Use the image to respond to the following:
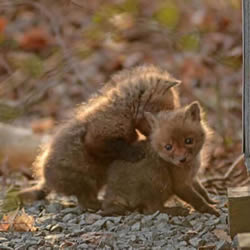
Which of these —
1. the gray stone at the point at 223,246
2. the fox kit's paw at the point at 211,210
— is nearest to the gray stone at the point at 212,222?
the fox kit's paw at the point at 211,210

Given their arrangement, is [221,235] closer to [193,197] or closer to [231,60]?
[193,197]

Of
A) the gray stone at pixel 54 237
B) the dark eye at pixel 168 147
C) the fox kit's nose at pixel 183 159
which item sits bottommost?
the gray stone at pixel 54 237

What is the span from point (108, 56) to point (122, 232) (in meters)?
6.81

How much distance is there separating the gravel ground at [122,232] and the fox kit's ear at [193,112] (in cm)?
72

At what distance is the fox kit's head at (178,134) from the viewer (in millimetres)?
5387

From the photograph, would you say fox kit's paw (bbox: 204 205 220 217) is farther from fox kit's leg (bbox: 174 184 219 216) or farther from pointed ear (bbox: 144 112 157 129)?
pointed ear (bbox: 144 112 157 129)

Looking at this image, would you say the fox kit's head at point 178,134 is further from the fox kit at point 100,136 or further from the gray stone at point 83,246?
the gray stone at point 83,246

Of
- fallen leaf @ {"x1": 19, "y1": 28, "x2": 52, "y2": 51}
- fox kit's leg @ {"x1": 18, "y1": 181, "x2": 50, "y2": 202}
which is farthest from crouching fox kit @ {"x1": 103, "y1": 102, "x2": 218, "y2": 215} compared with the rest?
fallen leaf @ {"x1": 19, "y1": 28, "x2": 52, "y2": 51}

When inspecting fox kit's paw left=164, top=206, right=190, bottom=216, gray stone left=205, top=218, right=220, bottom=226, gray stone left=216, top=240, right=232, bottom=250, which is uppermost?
fox kit's paw left=164, top=206, right=190, bottom=216

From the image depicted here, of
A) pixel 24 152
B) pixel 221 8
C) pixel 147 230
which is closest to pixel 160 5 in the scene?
pixel 221 8

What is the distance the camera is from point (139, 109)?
572 cm

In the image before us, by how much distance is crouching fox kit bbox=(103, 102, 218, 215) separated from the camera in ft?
17.8

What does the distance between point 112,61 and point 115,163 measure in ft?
19.2

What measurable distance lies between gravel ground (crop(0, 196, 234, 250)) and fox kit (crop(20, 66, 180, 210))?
0.83 feet
